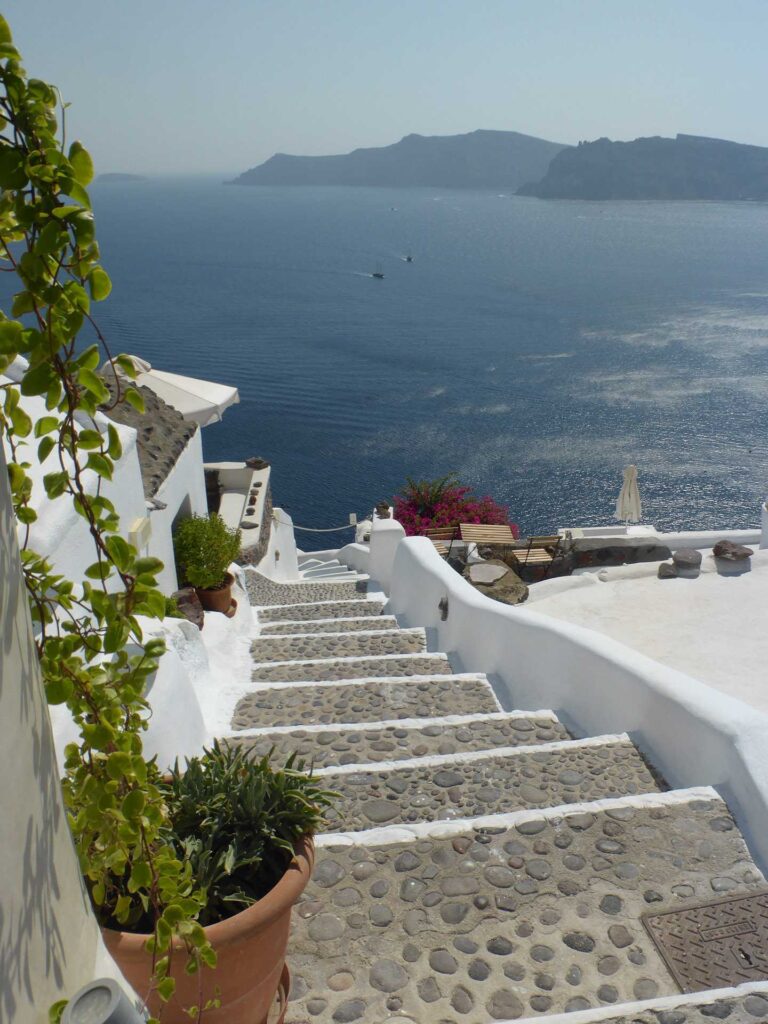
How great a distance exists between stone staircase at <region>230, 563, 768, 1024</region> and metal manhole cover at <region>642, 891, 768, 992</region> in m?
0.05

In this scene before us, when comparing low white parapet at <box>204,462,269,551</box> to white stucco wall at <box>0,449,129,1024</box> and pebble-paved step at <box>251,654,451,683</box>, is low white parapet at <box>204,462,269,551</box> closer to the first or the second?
pebble-paved step at <box>251,654,451,683</box>

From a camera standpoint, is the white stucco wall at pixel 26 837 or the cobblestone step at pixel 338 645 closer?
the white stucco wall at pixel 26 837

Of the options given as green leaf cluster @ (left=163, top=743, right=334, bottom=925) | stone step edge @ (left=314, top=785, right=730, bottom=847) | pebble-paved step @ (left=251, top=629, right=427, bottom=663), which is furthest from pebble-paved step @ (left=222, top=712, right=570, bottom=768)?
pebble-paved step @ (left=251, top=629, right=427, bottom=663)

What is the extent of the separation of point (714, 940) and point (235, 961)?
2043 millimetres

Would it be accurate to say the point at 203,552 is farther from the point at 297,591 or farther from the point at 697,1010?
the point at 697,1010

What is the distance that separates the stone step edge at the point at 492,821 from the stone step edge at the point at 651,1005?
3.41 ft

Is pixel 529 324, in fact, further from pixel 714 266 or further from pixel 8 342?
pixel 8 342

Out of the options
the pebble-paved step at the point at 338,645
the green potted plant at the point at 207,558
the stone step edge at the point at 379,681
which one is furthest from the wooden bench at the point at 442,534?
the stone step edge at the point at 379,681

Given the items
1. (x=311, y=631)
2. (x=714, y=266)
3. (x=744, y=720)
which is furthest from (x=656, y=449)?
(x=714, y=266)

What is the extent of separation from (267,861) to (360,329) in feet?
230

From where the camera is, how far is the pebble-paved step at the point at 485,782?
439 cm

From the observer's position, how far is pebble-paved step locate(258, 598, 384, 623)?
1045 centimetres

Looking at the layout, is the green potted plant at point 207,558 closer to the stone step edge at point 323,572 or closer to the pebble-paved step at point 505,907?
the pebble-paved step at point 505,907

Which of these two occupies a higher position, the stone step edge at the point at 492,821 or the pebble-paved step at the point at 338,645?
the stone step edge at the point at 492,821
